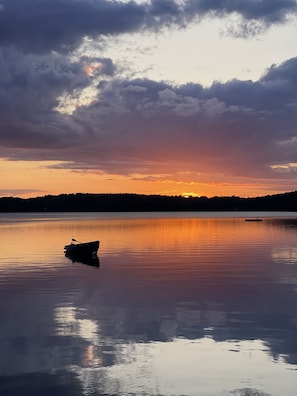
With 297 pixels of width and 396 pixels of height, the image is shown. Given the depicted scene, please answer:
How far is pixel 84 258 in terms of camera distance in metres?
66.6

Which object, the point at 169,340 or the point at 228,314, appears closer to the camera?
the point at 169,340

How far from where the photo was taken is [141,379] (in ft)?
59.3

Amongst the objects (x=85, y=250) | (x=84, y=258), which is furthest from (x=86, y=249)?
(x=84, y=258)

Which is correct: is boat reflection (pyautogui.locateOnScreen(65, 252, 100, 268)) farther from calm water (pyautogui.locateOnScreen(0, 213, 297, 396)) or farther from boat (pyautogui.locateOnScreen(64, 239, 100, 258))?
calm water (pyautogui.locateOnScreen(0, 213, 297, 396))

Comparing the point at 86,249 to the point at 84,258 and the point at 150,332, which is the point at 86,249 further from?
the point at 150,332

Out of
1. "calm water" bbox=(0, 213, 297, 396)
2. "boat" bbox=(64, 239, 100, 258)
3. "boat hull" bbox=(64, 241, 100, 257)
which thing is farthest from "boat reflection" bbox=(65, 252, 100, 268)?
"calm water" bbox=(0, 213, 297, 396)

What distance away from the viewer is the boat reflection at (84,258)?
61.6 m

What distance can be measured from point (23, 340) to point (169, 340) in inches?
261

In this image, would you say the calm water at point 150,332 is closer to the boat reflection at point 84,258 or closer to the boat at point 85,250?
the boat reflection at point 84,258

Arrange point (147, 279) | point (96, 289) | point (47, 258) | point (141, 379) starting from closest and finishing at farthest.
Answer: point (141, 379) → point (96, 289) → point (147, 279) → point (47, 258)

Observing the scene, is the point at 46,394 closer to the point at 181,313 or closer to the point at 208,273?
the point at 181,313

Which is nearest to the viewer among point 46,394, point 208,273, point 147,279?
point 46,394

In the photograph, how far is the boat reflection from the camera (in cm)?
6162

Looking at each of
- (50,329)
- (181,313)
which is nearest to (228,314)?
(181,313)
